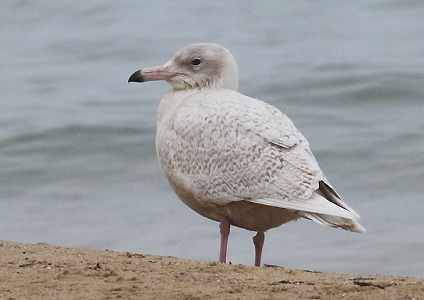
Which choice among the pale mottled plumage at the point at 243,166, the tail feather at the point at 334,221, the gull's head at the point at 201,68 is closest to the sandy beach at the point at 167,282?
the tail feather at the point at 334,221

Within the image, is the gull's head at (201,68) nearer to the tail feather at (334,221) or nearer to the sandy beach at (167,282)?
the tail feather at (334,221)

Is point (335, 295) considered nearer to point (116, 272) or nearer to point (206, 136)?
point (116, 272)

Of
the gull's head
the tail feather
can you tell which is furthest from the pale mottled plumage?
the gull's head

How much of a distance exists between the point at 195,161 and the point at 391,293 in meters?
2.20

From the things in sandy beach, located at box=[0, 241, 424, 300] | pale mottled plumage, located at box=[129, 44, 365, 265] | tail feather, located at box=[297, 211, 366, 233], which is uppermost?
pale mottled plumage, located at box=[129, 44, 365, 265]

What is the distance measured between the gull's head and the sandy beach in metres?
1.89

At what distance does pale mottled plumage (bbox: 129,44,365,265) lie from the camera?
206 inches

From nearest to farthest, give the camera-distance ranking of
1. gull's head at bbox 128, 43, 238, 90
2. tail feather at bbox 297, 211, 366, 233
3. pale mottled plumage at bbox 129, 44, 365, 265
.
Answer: tail feather at bbox 297, 211, 366, 233, pale mottled plumage at bbox 129, 44, 365, 265, gull's head at bbox 128, 43, 238, 90

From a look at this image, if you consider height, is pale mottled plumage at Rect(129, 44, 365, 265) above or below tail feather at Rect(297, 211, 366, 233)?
above

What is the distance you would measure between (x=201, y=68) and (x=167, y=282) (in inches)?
105

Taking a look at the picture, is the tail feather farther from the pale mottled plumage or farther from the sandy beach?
the sandy beach

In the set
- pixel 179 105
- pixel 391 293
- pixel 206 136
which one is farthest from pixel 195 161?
pixel 391 293

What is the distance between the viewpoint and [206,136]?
18.1 feet

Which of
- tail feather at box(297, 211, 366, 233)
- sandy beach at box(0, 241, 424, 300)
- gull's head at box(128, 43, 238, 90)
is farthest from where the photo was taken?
gull's head at box(128, 43, 238, 90)
